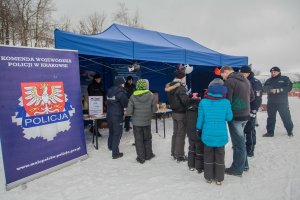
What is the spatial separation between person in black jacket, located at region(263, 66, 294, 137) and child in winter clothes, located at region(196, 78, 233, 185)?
3188 millimetres

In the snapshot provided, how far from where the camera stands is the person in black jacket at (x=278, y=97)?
18.1ft

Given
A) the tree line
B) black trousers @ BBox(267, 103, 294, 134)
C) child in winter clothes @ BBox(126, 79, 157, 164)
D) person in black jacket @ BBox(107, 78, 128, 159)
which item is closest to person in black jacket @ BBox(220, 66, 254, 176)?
child in winter clothes @ BBox(126, 79, 157, 164)

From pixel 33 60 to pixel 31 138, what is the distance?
1.12 metres

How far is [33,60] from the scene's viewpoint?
3.41m

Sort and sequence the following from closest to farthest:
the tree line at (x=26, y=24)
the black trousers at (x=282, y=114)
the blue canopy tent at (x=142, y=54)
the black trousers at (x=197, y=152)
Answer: the black trousers at (x=197, y=152) < the blue canopy tent at (x=142, y=54) < the black trousers at (x=282, y=114) < the tree line at (x=26, y=24)

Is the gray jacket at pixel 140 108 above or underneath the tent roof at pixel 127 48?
underneath

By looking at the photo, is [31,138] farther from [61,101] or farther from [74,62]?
[74,62]

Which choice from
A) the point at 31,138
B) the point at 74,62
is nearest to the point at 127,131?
the point at 74,62

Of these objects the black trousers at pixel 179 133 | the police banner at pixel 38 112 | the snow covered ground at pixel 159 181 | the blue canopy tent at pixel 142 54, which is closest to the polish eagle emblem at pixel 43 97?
the police banner at pixel 38 112

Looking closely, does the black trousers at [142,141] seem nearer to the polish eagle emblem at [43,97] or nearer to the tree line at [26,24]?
the polish eagle emblem at [43,97]

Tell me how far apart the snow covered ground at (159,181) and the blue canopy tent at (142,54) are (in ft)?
6.77

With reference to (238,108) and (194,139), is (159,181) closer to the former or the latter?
(194,139)

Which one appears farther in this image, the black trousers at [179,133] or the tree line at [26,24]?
the tree line at [26,24]

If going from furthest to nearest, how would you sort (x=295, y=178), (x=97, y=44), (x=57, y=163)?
(x=97, y=44) → (x=57, y=163) → (x=295, y=178)
